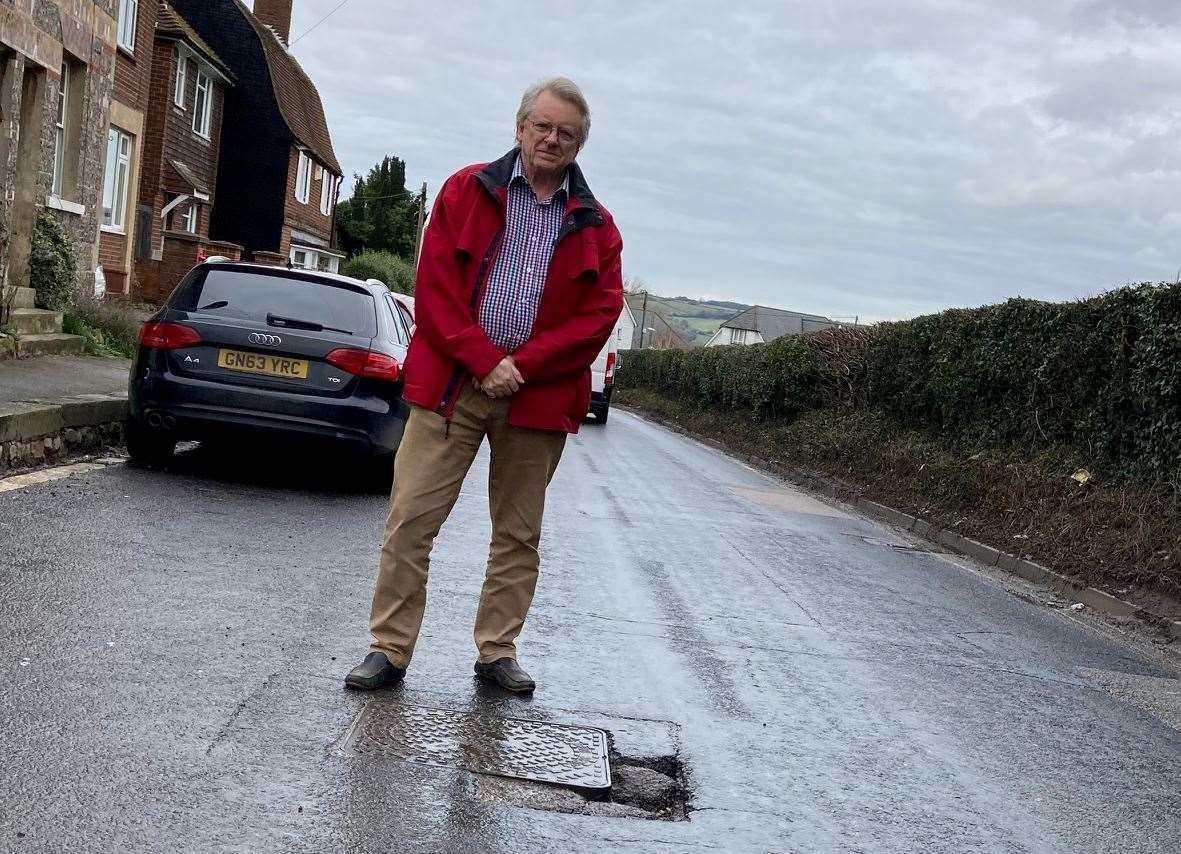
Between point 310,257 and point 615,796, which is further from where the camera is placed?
point 310,257

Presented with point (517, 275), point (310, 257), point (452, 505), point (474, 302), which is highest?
point (310, 257)

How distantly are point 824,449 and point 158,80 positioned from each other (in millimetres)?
20142

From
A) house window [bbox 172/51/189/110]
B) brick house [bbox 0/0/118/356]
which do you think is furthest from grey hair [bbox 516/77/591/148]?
house window [bbox 172/51/189/110]

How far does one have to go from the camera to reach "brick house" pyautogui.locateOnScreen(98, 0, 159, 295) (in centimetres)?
2350

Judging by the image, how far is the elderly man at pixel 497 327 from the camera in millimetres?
4641

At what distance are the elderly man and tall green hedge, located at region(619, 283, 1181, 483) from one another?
7860 mm

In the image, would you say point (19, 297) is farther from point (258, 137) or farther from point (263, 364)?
point (258, 137)

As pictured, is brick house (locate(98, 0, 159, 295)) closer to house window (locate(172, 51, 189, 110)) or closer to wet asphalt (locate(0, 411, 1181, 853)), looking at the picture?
house window (locate(172, 51, 189, 110))

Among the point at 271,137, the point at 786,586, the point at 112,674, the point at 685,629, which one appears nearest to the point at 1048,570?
the point at 786,586

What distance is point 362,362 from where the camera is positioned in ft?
29.9

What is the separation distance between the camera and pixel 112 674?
4.37m

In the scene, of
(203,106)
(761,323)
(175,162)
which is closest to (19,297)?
(175,162)

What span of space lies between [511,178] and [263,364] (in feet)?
15.4

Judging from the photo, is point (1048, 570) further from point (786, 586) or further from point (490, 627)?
point (490, 627)
